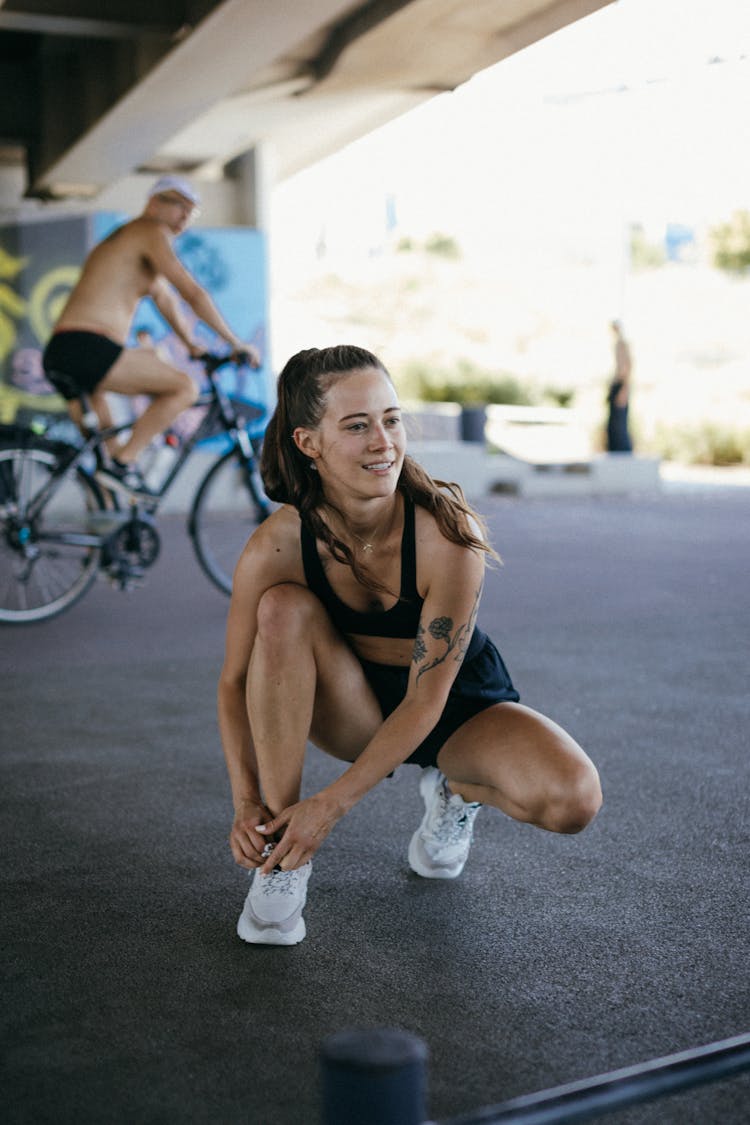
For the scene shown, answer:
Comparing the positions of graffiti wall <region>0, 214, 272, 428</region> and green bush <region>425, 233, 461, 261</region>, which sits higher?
green bush <region>425, 233, 461, 261</region>

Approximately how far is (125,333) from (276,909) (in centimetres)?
422

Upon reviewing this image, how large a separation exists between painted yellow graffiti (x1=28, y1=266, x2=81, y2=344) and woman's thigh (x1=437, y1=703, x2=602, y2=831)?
11248 mm

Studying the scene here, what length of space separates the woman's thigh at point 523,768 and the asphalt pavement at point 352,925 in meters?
0.26

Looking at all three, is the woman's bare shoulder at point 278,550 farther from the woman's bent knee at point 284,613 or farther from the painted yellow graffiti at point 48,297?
the painted yellow graffiti at point 48,297

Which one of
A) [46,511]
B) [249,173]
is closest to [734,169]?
[249,173]

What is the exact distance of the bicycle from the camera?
5.84 meters

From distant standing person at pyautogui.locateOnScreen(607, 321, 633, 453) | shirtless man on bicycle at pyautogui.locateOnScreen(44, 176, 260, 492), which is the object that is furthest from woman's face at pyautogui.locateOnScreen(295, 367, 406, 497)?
distant standing person at pyautogui.locateOnScreen(607, 321, 633, 453)

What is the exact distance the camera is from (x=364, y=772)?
2.37 m

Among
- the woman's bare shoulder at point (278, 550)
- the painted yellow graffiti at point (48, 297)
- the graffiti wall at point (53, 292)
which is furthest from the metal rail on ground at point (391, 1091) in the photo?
the painted yellow graffiti at point (48, 297)

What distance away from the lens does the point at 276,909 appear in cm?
244

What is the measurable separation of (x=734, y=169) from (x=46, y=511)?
27.6m

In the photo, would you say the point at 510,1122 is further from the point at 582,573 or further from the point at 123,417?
the point at 123,417

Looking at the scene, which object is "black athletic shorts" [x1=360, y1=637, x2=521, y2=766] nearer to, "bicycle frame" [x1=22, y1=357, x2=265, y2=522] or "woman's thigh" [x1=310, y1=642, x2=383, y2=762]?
"woman's thigh" [x1=310, y1=642, x2=383, y2=762]

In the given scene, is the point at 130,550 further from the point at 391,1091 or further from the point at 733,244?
the point at 733,244
